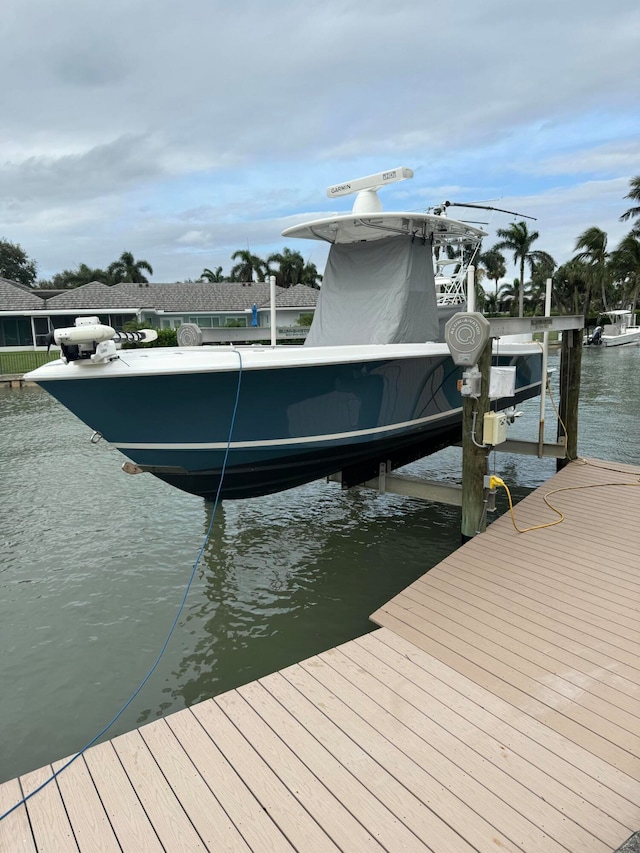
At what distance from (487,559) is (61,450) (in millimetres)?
9261

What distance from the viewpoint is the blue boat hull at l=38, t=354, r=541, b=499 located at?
436cm

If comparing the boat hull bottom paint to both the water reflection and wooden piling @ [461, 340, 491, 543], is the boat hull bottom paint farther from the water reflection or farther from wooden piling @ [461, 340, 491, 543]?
the water reflection

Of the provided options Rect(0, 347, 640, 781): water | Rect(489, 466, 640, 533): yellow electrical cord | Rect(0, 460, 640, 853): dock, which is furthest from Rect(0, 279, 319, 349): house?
Rect(0, 460, 640, 853): dock

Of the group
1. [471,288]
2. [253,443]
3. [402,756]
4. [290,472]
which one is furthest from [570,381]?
[402,756]

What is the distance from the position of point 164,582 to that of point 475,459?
3.18m

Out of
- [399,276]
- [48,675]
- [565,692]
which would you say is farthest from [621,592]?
[48,675]

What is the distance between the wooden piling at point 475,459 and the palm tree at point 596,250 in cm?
5173

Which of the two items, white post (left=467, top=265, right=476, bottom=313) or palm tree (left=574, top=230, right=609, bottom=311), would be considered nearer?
white post (left=467, top=265, right=476, bottom=313)

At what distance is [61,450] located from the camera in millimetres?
11422

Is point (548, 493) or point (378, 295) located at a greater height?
point (378, 295)

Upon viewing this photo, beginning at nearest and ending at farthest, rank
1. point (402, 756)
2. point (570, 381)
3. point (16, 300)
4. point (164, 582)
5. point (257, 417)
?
point (402, 756)
point (257, 417)
point (164, 582)
point (570, 381)
point (16, 300)

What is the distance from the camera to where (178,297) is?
115ft

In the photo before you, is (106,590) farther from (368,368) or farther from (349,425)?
(368,368)

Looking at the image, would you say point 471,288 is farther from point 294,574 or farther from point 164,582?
point 164,582
